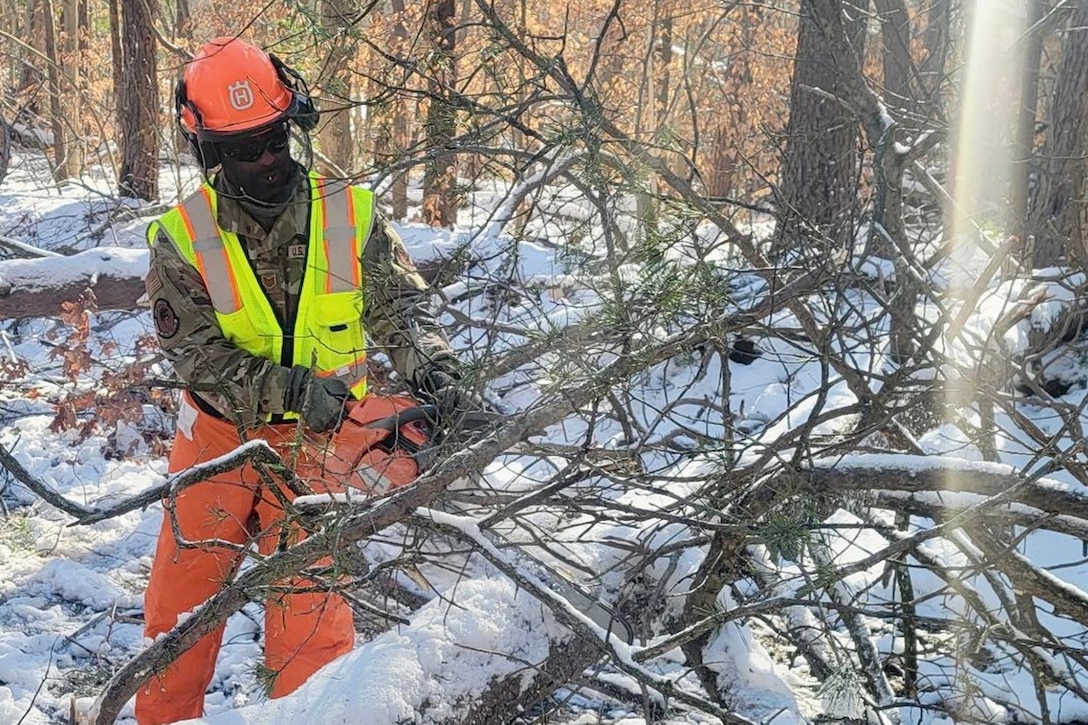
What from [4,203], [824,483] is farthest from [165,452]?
[4,203]

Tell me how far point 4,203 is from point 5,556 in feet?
32.1

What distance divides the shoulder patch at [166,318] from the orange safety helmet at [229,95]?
48cm

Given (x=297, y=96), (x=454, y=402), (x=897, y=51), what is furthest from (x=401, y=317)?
(x=897, y=51)

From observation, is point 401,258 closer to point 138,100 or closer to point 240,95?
point 240,95

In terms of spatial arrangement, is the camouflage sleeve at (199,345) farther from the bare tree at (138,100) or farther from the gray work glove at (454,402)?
the bare tree at (138,100)

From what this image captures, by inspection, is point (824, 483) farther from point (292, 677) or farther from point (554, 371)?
point (292, 677)

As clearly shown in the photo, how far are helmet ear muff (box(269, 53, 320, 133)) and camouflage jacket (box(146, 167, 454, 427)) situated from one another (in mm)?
220

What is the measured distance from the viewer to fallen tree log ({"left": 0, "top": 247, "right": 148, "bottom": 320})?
4.69m

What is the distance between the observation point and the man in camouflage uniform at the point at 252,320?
2.57 meters

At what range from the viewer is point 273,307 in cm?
278

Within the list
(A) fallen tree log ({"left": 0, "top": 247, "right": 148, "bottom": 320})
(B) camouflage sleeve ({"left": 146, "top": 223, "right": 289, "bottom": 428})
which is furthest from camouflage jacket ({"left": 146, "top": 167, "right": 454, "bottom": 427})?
(A) fallen tree log ({"left": 0, "top": 247, "right": 148, "bottom": 320})

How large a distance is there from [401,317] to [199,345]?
0.63 meters

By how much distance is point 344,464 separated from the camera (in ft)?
7.68

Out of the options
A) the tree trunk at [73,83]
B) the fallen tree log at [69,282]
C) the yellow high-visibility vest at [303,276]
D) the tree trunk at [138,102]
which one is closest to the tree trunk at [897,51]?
the yellow high-visibility vest at [303,276]
